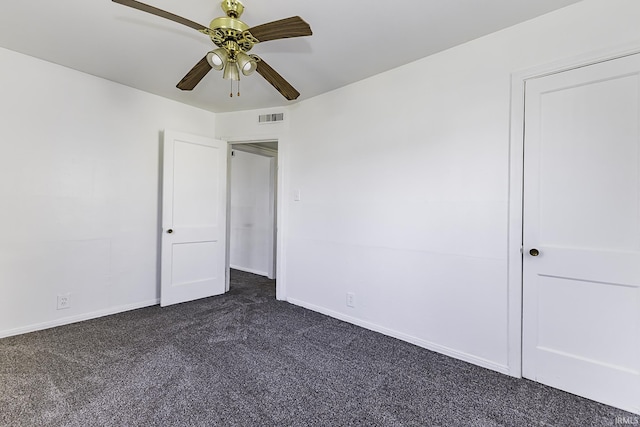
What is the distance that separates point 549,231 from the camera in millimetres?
1917

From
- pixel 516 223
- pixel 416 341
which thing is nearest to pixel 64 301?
pixel 416 341

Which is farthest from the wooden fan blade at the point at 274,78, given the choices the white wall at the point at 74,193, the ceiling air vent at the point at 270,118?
the white wall at the point at 74,193

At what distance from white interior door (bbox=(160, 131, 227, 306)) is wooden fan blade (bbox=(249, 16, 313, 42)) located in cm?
228

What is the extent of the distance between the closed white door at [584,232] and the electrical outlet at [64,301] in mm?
3919

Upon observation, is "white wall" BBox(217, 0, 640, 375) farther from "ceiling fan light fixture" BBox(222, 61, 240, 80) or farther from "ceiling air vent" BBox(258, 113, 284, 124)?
"ceiling fan light fixture" BBox(222, 61, 240, 80)

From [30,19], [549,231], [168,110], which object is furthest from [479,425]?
[168,110]

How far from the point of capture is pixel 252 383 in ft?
6.23

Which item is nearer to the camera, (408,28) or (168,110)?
(408,28)

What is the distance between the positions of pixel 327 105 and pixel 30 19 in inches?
95.5

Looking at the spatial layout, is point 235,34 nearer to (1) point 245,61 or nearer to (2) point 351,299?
(1) point 245,61

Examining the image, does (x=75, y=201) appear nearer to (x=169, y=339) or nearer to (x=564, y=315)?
(x=169, y=339)

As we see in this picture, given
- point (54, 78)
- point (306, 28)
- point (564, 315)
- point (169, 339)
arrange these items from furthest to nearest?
point (54, 78) < point (169, 339) < point (564, 315) < point (306, 28)

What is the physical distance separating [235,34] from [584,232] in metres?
2.41

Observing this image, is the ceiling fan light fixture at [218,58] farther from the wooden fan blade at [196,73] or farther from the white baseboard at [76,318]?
the white baseboard at [76,318]
